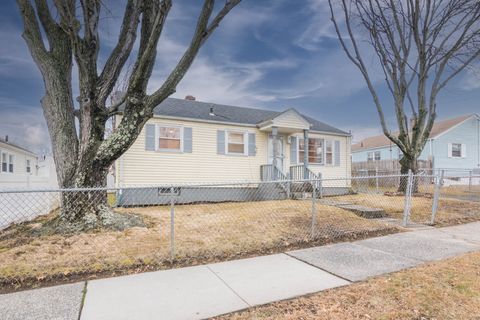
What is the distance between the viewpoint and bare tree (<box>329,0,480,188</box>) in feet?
41.9

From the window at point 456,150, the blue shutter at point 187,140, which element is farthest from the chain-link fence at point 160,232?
the window at point 456,150

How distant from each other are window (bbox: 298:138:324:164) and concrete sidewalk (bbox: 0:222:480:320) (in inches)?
374

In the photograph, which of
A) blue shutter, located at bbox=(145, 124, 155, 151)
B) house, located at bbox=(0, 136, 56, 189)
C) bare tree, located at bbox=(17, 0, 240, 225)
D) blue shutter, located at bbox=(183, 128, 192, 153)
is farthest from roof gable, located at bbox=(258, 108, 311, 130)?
house, located at bbox=(0, 136, 56, 189)

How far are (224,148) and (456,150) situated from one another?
21.1 m

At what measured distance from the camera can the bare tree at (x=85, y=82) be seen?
237 inches

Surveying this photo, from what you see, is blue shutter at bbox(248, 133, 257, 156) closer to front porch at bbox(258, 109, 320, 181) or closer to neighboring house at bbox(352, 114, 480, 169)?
front porch at bbox(258, 109, 320, 181)

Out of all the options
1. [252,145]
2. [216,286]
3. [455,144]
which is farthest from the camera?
[455,144]

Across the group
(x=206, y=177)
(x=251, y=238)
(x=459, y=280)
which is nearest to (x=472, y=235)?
(x=459, y=280)

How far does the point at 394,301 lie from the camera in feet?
9.61

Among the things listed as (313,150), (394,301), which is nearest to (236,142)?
(313,150)

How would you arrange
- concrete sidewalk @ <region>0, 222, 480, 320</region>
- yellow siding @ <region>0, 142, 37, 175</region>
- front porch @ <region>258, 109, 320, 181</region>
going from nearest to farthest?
concrete sidewalk @ <region>0, 222, 480, 320</region>
front porch @ <region>258, 109, 320, 181</region>
yellow siding @ <region>0, 142, 37, 175</region>

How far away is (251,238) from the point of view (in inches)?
219

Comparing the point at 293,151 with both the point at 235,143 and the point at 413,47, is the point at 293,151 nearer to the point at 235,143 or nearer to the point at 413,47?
the point at 235,143

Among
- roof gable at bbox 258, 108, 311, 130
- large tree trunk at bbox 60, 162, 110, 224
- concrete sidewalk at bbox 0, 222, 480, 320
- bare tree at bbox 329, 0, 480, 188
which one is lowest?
concrete sidewalk at bbox 0, 222, 480, 320
